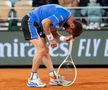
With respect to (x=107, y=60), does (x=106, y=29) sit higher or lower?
higher

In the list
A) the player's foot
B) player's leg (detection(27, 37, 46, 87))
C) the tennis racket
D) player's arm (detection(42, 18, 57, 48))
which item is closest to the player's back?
player's arm (detection(42, 18, 57, 48))

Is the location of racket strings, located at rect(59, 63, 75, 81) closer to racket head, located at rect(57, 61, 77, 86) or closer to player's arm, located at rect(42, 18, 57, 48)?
racket head, located at rect(57, 61, 77, 86)

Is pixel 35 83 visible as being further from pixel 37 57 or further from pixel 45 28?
pixel 45 28

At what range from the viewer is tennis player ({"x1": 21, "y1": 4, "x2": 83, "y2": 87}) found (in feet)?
23.7

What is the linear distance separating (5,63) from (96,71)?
7.77ft

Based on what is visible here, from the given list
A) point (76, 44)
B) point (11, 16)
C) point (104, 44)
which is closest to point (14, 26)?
point (11, 16)

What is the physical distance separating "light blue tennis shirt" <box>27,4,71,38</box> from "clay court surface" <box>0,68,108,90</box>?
1042 mm

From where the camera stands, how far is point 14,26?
1107 centimetres

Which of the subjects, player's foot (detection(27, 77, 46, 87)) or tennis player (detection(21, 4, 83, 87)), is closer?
tennis player (detection(21, 4, 83, 87))

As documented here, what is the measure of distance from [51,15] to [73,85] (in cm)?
143

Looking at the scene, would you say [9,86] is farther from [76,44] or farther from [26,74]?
[76,44]

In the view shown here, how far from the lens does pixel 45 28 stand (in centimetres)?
719

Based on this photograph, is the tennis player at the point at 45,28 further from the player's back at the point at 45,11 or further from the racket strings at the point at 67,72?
the racket strings at the point at 67,72

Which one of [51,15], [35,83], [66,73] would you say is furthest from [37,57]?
[51,15]
